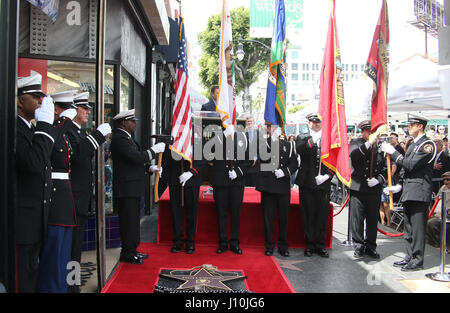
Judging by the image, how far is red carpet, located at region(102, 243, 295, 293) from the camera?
4234mm

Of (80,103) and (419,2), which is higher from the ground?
(419,2)

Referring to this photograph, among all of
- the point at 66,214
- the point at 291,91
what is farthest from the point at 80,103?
the point at 291,91

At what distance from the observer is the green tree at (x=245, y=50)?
28.7m

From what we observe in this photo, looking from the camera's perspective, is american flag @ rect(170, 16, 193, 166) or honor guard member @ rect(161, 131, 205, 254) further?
honor guard member @ rect(161, 131, 205, 254)

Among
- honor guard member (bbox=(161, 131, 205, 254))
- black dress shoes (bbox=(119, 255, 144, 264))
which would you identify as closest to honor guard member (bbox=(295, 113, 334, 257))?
honor guard member (bbox=(161, 131, 205, 254))

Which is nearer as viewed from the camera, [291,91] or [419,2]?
[419,2]

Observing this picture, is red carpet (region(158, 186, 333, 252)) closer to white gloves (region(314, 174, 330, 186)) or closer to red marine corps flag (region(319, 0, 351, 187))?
white gloves (region(314, 174, 330, 186))

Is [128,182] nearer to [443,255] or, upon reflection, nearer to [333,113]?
[333,113]

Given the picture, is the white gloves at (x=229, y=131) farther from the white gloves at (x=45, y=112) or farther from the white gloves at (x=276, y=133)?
the white gloves at (x=45, y=112)

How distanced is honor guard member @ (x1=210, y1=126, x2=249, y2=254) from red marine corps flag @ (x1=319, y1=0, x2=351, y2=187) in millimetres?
1328

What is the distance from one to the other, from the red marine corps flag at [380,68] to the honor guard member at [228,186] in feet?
6.86

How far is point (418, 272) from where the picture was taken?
512 centimetres
